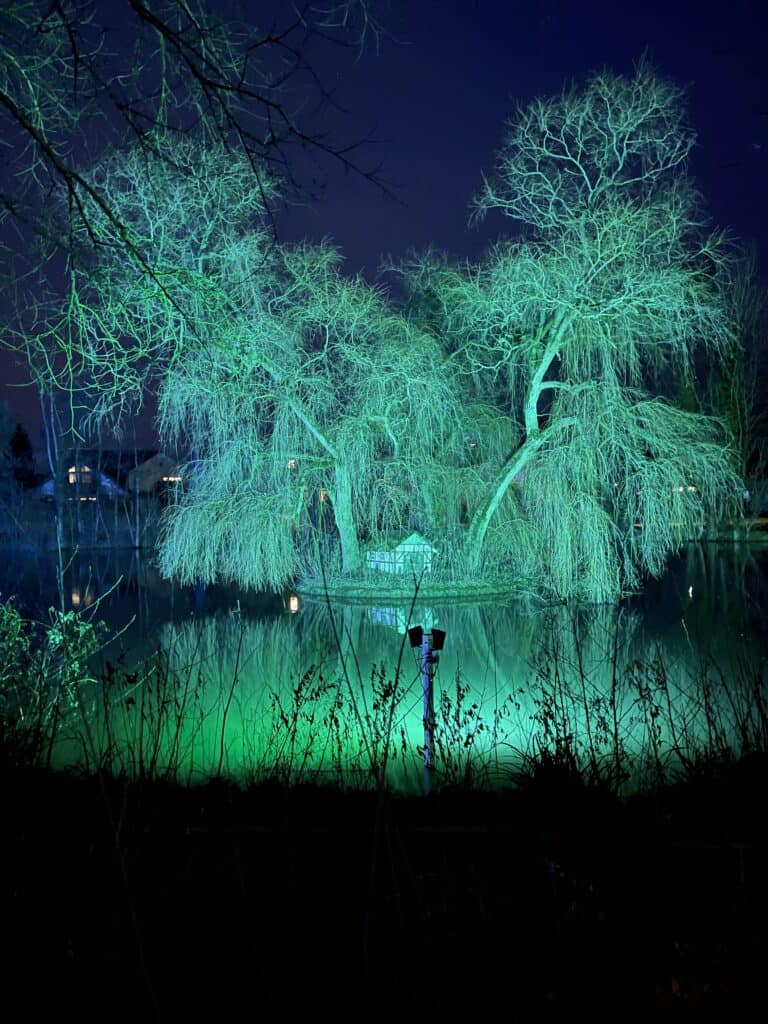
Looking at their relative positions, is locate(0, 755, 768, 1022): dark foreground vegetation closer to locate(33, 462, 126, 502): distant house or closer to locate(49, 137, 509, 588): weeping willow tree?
locate(49, 137, 509, 588): weeping willow tree

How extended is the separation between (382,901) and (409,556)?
35.8ft

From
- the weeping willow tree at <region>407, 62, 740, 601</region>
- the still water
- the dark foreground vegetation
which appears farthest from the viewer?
the weeping willow tree at <region>407, 62, 740, 601</region>

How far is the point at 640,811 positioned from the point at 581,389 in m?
9.20

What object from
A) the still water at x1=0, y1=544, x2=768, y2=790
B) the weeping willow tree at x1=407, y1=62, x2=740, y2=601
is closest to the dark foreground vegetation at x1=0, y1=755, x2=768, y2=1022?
the still water at x1=0, y1=544, x2=768, y2=790

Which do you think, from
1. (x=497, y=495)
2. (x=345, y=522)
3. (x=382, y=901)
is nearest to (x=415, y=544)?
(x=345, y=522)

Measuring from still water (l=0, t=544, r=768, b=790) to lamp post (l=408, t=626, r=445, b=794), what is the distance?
38mm

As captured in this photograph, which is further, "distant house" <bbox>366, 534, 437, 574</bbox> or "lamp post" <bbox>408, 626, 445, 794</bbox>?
"distant house" <bbox>366, 534, 437, 574</bbox>

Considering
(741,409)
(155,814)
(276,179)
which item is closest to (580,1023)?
(155,814)

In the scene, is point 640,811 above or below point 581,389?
below

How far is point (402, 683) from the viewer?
599cm

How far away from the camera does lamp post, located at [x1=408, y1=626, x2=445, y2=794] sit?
3732 mm

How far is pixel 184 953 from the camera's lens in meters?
2.10

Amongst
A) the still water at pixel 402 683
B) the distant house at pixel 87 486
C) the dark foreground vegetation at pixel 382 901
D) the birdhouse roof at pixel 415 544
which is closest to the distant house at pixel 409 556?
the birdhouse roof at pixel 415 544

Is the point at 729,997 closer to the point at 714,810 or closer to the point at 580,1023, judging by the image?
the point at 580,1023
